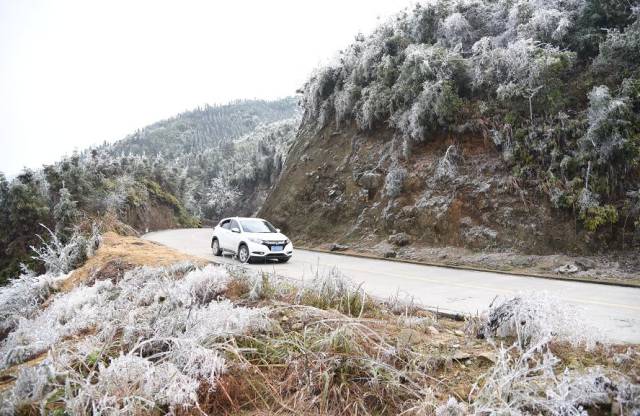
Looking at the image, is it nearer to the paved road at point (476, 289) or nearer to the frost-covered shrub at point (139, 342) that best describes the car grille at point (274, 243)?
the paved road at point (476, 289)

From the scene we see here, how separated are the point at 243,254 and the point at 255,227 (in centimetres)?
138

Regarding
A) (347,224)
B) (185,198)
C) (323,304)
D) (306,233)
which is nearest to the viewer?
(323,304)

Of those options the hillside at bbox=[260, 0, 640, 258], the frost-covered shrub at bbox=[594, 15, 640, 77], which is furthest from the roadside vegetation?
the frost-covered shrub at bbox=[594, 15, 640, 77]

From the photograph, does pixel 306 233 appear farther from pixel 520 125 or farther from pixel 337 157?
pixel 520 125

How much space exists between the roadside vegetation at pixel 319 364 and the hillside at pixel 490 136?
8.78 m

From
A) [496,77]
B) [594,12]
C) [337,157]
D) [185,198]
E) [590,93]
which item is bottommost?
[185,198]

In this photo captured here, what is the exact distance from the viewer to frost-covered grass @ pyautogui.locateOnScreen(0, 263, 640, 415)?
3533 millimetres

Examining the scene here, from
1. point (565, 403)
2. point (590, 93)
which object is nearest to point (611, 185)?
point (590, 93)

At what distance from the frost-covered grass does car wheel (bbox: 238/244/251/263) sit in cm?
898

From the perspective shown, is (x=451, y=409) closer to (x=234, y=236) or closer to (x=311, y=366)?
(x=311, y=366)

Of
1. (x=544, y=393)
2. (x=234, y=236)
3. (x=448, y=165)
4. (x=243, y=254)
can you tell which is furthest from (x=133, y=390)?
(x=448, y=165)

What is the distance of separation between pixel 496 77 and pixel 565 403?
15.4 metres

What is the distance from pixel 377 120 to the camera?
21344mm

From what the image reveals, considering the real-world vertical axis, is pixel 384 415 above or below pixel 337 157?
below
